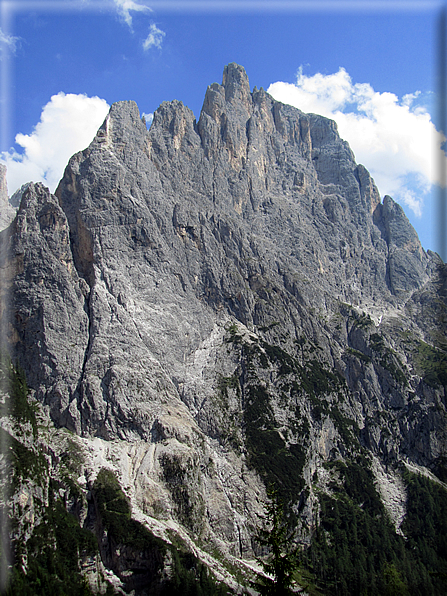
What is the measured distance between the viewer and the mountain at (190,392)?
331 feet

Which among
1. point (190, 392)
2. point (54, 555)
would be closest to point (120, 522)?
point (54, 555)

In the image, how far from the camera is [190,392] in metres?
134

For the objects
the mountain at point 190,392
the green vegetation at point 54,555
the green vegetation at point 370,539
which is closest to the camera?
the green vegetation at point 54,555

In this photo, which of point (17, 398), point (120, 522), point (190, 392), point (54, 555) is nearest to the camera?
point (54, 555)

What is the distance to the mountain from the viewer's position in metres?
101

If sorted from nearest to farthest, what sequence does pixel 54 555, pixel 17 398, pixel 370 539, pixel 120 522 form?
pixel 54 555, pixel 120 522, pixel 17 398, pixel 370 539

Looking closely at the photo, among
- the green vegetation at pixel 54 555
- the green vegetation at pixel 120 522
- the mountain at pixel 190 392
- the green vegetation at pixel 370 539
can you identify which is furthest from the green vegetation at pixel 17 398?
the green vegetation at pixel 370 539

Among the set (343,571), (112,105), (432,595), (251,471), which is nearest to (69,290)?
(251,471)

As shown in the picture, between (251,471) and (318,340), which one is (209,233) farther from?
(251,471)

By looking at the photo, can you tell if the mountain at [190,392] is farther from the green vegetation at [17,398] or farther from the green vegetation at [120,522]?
the green vegetation at [17,398]

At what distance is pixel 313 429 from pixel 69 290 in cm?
8296

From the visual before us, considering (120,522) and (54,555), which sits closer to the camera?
(54,555)

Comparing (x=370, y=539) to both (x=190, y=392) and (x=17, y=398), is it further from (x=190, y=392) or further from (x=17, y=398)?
(x=17, y=398)

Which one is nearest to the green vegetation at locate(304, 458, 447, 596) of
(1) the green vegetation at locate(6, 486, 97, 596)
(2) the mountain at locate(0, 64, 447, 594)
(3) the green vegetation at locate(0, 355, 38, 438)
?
(2) the mountain at locate(0, 64, 447, 594)
